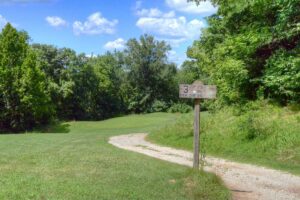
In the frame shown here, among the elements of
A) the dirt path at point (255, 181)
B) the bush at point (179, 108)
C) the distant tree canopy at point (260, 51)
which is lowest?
the bush at point (179, 108)

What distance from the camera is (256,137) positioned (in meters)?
16.1

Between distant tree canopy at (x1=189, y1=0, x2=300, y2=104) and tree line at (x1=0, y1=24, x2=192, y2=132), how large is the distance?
29.1 metres

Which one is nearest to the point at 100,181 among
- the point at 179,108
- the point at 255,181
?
the point at 255,181

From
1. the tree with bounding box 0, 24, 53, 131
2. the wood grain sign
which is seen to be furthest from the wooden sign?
the tree with bounding box 0, 24, 53, 131

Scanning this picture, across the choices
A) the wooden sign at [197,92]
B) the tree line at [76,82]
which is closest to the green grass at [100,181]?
the wooden sign at [197,92]

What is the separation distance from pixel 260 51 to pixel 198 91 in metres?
11.9

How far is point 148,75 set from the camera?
73.8 m

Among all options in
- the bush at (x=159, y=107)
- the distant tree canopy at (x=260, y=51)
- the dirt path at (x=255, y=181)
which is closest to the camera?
the dirt path at (x=255, y=181)

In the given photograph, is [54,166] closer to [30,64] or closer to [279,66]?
[279,66]

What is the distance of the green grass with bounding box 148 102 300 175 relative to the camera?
13867 millimetres

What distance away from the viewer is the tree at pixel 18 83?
4653 cm

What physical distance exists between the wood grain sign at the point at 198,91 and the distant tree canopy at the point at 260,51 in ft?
22.9

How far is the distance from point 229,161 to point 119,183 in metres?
6.45

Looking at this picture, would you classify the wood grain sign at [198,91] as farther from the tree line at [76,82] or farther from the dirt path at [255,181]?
A: the tree line at [76,82]
